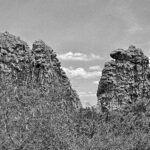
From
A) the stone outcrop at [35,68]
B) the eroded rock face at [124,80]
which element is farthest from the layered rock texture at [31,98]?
the eroded rock face at [124,80]

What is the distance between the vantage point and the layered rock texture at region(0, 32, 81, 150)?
27062mm

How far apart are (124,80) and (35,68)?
17.0 metres

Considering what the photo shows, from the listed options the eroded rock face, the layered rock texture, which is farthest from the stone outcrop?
the eroded rock face

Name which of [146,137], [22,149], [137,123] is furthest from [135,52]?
[22,149]

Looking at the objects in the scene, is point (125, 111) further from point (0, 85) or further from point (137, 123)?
point (0, 85)

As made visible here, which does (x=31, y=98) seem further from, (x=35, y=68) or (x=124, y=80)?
(x=124, y=80)

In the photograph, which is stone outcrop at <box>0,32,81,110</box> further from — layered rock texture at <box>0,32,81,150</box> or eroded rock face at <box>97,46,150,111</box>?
eroded rock face at <box>97,46,150,111</box>

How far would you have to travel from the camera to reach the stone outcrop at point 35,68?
47.0 meters

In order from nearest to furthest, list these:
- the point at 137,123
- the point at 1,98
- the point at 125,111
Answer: the point at 1,98 → the point at 137,123 → the point at 125,111

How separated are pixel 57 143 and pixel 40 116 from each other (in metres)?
4.64

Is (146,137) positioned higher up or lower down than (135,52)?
lower down

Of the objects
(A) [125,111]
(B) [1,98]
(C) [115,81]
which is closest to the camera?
(B) [1,98]

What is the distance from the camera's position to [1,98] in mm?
30266

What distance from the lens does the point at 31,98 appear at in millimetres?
36875
